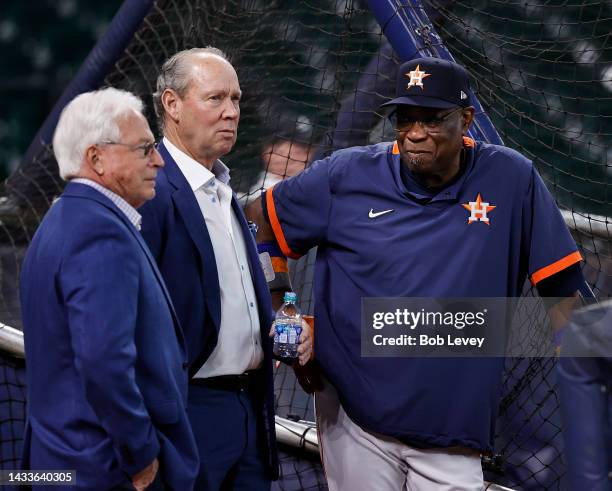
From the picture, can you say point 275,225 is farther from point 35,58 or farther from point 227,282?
point 35,58

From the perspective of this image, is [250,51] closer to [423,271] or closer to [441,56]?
[441,56]

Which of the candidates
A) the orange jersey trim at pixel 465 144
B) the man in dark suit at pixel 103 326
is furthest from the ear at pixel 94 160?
the orange jersey trim at pixel 465 144

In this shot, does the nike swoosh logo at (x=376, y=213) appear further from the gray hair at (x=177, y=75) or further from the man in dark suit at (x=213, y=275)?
the gray hair at (x=177, y=75)

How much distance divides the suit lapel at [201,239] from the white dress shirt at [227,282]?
40mm

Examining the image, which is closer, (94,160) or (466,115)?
(94,160)

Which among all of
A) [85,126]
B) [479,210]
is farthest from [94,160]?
[479,210]

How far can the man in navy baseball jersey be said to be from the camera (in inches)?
95.0

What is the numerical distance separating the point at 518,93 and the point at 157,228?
1681 millimetres

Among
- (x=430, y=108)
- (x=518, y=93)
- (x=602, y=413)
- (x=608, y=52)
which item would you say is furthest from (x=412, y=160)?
(x=608, y=52)

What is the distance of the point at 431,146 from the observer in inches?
95.0

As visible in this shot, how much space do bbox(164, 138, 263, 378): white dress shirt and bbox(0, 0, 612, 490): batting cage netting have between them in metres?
0.77

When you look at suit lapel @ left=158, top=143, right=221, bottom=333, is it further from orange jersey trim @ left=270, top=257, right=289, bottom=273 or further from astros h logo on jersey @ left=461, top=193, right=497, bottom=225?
astros h logo on jersey @ left=461, top=193, right=497, bottom=225

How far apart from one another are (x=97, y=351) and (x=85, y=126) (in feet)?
1.37

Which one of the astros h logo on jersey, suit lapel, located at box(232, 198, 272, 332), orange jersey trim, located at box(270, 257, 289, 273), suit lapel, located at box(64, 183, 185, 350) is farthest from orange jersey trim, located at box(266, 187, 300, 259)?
suit lapel, located at box(64, 183, 185, 350)
